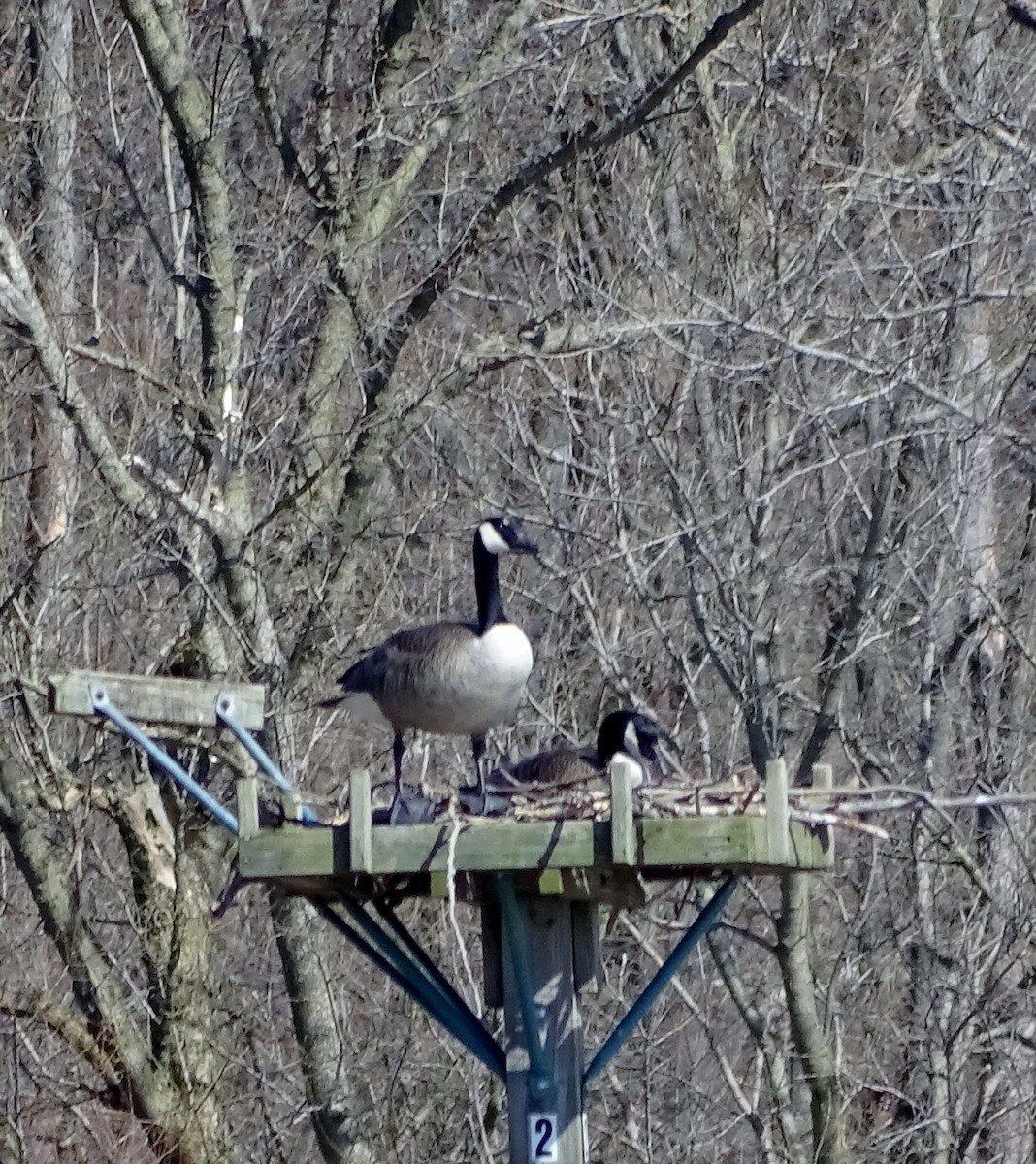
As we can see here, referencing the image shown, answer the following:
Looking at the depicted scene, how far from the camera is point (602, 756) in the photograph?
25.0ft

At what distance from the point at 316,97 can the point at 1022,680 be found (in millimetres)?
5897

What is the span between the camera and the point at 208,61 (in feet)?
46.6

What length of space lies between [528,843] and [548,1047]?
110 cm

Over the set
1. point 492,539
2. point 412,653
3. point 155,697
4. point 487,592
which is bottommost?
point 155,697

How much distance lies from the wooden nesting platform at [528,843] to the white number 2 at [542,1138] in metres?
0.88

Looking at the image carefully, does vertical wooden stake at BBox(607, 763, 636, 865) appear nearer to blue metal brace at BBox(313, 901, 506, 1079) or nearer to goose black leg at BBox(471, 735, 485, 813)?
goose black leg at BBox(471, 735, 485, 813)

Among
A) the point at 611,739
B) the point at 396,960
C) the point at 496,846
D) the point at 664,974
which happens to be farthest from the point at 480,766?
the point at 611,739

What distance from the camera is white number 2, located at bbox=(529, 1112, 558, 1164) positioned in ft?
19.7

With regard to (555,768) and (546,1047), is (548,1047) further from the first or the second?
(555,768)

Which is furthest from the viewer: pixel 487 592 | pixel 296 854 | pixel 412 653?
pixel 487 592

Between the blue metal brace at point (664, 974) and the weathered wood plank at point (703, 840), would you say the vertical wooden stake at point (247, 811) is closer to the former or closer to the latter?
the weathered wood plank at point (703, 840)

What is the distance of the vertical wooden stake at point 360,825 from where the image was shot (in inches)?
205

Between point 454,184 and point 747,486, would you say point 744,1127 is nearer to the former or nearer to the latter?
point 747,486

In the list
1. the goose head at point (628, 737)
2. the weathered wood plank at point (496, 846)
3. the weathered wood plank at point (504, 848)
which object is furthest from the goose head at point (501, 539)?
the weathered wood plank at point (496, 846)
